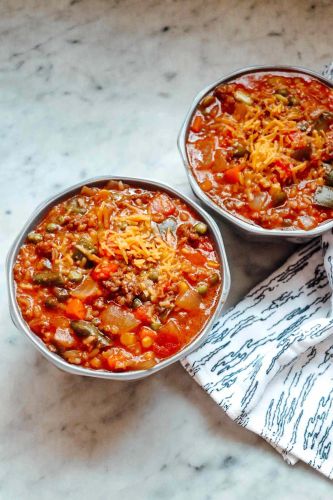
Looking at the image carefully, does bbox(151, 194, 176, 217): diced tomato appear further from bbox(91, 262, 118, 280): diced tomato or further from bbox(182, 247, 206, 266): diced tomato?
bbox(91, 262, 118, 280): diced tomato

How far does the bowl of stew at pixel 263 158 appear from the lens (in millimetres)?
3656

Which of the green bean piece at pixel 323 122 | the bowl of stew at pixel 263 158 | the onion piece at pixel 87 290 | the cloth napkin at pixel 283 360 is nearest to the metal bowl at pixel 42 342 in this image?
the bowl of stew at pixel 263 158

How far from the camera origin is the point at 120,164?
4078 millimetres

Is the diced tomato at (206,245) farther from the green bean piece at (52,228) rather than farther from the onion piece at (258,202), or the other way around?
the green bean piece at (52,228)

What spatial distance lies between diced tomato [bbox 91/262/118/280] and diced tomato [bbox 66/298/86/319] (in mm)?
130

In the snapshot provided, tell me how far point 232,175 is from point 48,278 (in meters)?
0.98

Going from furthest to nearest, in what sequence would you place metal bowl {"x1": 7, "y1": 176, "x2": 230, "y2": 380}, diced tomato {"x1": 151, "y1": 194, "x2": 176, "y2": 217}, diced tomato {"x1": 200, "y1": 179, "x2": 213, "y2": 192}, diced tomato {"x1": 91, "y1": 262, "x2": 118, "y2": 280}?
diced tomato {"x1": 200, "y1": 179, "x2": 213, "y2": 192}, diced tomato {"x1": 151, "y1": 194, "x2": 176, "y2": 217}, diced tomato {"x1": 91, "y1": 262, "x2": 118, "y2": 280}, metal bowl {"x1": 7, "y1": 176, "x2": 230, "y2": 380}

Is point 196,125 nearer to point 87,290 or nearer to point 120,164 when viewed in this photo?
point 120,164

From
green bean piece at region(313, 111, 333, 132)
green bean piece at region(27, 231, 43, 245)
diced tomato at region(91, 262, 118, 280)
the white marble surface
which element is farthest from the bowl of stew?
green bean piece at region(27, 231, 43, 245)

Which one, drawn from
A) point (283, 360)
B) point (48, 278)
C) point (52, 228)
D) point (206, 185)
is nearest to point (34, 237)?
point (52, 228)

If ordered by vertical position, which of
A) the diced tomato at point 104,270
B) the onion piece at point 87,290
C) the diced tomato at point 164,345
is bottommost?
the diced tomato at point 164,345

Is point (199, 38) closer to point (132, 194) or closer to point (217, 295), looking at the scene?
point (132, 194)

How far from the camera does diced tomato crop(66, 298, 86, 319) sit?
335cm

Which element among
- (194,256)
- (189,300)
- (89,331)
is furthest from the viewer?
(194,256)
